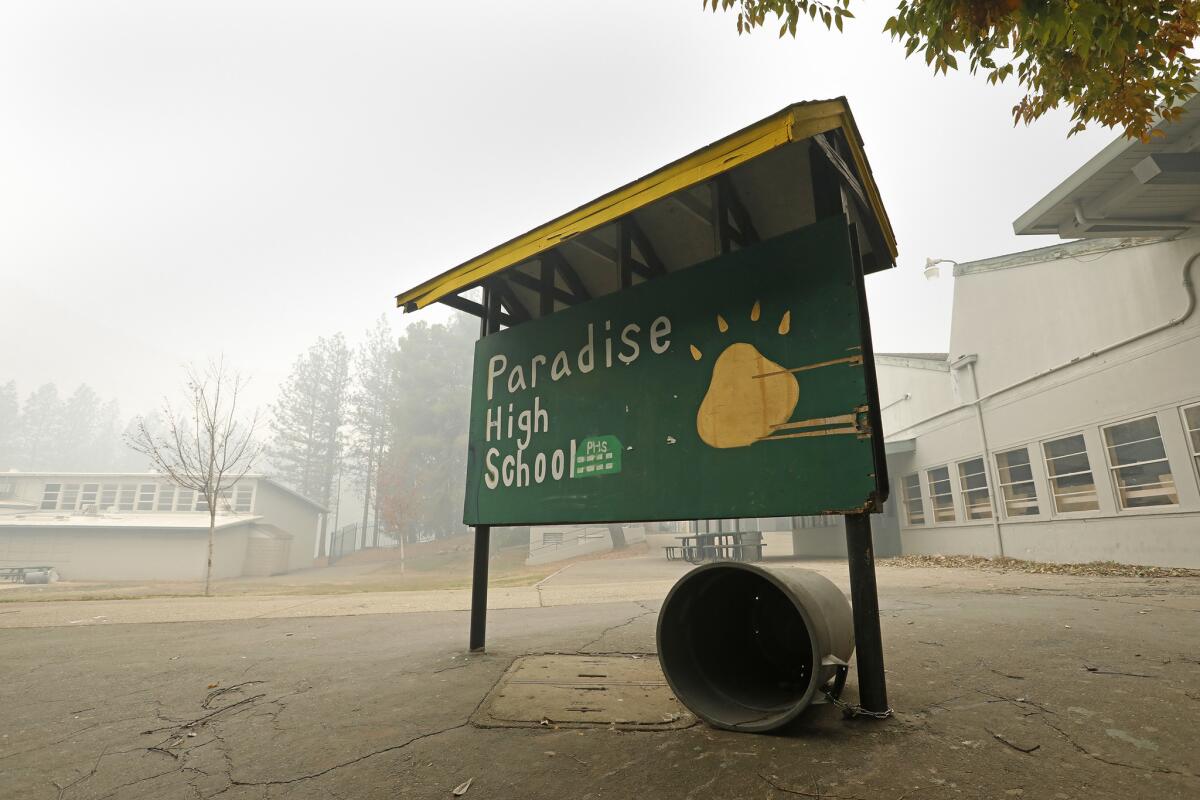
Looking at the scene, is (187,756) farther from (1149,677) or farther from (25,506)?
(25,506)

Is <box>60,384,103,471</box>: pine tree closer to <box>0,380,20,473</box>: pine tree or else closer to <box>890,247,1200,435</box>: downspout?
<box>0,380,20,473</box>: pine tree

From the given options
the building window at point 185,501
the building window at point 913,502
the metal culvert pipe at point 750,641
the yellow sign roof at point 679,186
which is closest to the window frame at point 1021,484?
the building window at point 913,502

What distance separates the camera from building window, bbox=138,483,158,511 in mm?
30922

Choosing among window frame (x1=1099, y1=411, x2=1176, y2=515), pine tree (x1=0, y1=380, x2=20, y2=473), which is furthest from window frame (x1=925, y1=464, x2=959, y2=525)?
pine tree (x1=0, y1=380, x2=20, y2=473)

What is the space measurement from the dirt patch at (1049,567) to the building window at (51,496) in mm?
41928

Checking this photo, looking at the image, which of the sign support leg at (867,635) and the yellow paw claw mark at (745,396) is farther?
the yellow paw claw mark at (745,396)

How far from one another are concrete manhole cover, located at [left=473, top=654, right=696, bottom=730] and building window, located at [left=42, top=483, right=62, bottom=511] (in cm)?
4088

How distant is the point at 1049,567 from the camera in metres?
11.2

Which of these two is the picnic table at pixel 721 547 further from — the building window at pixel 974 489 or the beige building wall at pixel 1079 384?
the building window at pixel 974 489

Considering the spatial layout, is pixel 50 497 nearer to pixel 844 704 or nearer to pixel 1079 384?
pixel 844 704

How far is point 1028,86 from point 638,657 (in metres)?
5.10

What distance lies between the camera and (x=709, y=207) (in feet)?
14.1

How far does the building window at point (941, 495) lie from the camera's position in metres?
15.6

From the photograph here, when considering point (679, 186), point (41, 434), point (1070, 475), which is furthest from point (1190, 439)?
point (41, 434)
